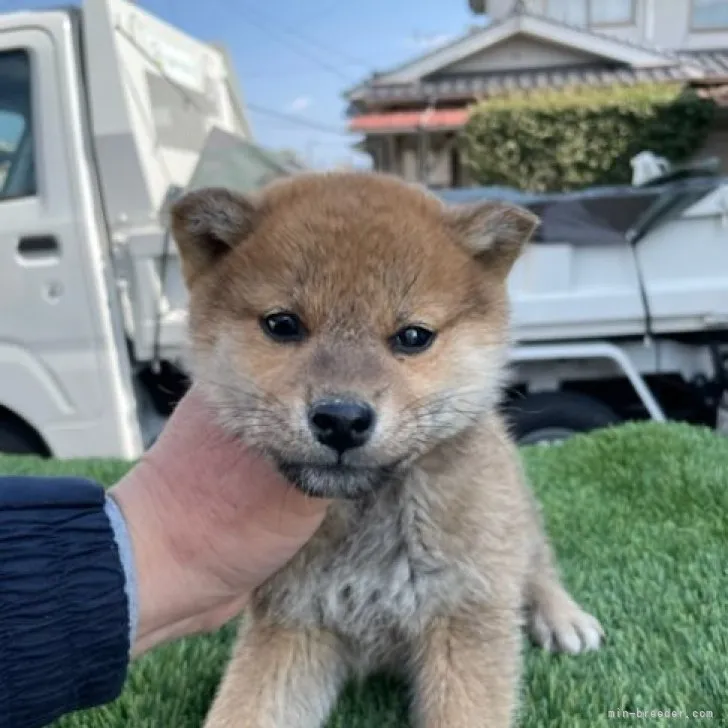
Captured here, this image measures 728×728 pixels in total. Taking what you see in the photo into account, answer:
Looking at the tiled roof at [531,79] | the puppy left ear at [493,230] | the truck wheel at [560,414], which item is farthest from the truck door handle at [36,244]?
the tiled roof at [531,79]

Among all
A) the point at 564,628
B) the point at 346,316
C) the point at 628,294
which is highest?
the point at 346,316

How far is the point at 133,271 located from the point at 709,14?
1458 centimetres

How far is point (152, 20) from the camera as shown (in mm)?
5234

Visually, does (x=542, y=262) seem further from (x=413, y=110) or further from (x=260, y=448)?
(x=413, y=110)

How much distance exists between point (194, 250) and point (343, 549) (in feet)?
2.17

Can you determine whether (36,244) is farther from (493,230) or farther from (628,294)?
(493,230)

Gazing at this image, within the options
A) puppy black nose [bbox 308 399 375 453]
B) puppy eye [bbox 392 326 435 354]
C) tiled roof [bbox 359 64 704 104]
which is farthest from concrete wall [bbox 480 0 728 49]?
puppy black nose [bbox 308 399 375 453]

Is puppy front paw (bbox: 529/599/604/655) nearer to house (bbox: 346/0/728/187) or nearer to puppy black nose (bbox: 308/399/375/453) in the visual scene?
puppy black nose (bbox: 308/399/375/453)

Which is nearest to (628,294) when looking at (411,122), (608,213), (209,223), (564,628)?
(608,213)

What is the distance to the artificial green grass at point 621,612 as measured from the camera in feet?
6.08

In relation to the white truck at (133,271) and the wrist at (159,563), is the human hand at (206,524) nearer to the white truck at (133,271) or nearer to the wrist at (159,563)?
the wrist at (159,563)

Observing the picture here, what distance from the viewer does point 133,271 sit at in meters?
4.59

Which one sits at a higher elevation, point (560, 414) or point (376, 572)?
point (376, 572)

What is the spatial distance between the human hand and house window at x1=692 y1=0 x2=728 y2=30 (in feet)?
54.4
